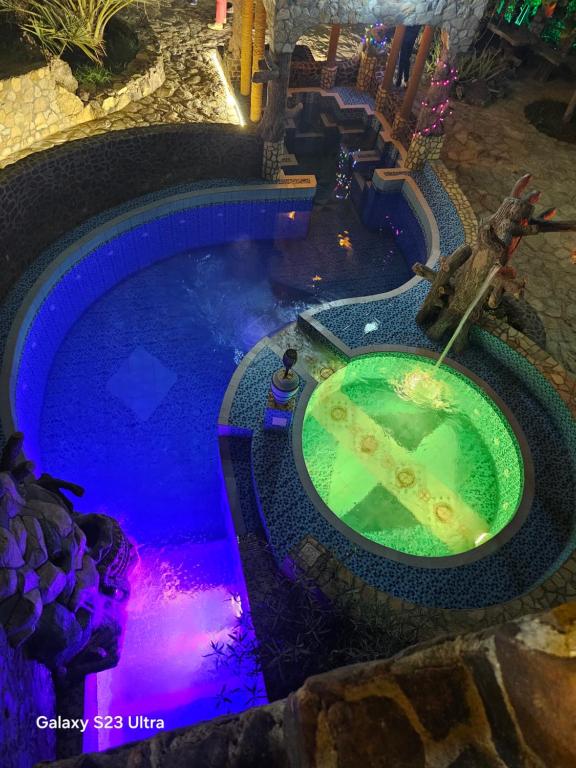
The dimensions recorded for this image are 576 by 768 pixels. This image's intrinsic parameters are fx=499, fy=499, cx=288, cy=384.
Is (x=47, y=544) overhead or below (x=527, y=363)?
overhead

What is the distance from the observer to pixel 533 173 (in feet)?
35.3

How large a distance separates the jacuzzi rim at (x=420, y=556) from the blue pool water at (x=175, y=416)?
1206 millimetres

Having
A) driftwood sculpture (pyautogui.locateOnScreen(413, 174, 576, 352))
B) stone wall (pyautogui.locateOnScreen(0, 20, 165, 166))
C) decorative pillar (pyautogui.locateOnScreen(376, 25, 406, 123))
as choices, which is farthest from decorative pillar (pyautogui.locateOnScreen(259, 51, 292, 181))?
driftwood sculpture (pyautogui.locateOnScreen(413, 174, 576, 352))

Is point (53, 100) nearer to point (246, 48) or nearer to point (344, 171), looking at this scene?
point (246, 48)

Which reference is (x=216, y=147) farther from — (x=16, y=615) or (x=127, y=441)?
(x=16, y=615)

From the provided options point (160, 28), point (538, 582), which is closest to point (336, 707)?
point (538, 582)

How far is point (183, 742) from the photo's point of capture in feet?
7.86

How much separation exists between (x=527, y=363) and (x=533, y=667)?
6.25m

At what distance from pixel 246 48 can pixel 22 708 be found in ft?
38.6

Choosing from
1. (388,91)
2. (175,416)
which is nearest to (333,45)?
(388,91)

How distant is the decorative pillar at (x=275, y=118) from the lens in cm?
834

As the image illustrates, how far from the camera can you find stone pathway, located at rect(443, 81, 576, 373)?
8.50 m

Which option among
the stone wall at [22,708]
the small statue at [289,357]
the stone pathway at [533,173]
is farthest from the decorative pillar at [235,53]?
the stone wall at [22,708]

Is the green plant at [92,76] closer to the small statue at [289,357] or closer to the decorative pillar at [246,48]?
the decorative pillar at [246,48]
